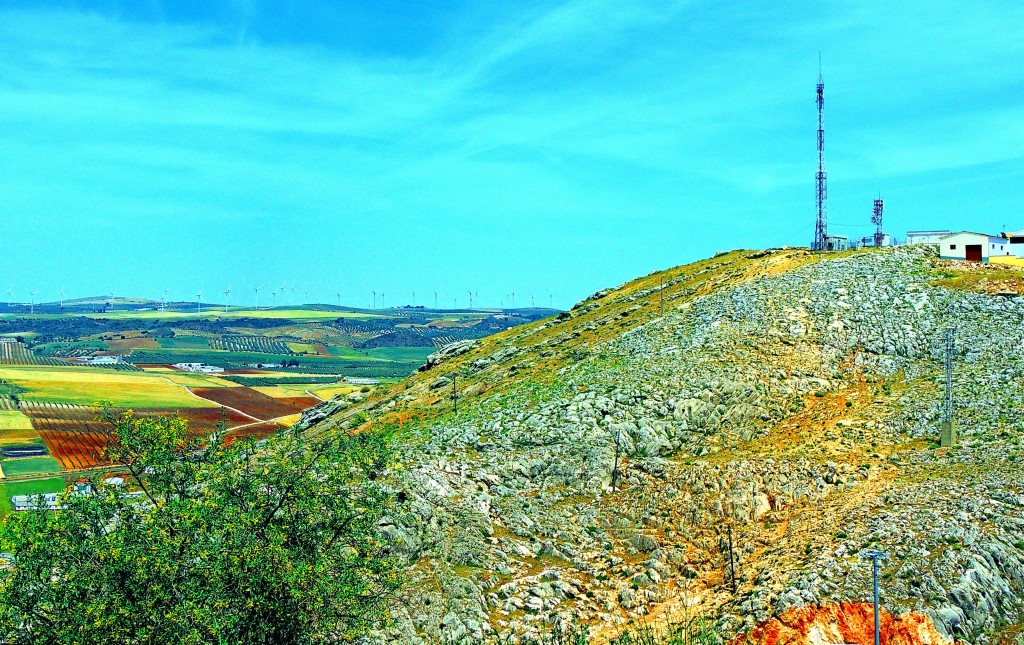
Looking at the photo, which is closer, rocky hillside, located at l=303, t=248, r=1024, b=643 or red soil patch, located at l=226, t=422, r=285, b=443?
rocky hillside, located at l=303, t=248, r=1024, b=643

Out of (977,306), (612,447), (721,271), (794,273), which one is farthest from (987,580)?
(721,271)

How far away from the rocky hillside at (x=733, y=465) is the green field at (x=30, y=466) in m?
90.2

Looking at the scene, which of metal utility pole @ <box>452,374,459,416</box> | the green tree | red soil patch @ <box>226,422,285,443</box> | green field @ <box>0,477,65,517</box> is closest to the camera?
the green tree

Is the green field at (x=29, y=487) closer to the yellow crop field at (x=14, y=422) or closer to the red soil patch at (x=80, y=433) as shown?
the red soil patch at (x=80, y=433)

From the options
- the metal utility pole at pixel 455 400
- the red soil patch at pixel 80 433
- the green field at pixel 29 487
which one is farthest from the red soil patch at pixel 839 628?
the red soil patch at pixel 80 433

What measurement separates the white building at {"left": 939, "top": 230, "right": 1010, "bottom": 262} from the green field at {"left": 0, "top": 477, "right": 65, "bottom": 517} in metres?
115

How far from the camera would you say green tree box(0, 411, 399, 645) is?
30781mm

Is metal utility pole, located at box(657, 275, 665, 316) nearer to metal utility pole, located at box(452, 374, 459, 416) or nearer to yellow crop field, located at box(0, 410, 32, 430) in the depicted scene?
metal utility pole, located at box(452, 374, 459, 416)

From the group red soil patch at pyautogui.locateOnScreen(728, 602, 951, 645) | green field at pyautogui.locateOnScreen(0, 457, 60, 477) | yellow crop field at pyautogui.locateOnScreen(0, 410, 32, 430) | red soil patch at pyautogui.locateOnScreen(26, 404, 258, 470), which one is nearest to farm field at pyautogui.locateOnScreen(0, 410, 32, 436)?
yellow crop field at pyautogui.locateOnScreen(0, 410, 32, 430)

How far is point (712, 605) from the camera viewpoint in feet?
143

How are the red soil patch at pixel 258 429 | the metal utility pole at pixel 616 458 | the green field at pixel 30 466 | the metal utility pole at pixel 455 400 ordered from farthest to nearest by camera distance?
the red soil patch at pixel 258 429 → the green field at pixel 30 466 → the metal utility pole at pixel 455 400 → the metal utility pole at pixel 616 458

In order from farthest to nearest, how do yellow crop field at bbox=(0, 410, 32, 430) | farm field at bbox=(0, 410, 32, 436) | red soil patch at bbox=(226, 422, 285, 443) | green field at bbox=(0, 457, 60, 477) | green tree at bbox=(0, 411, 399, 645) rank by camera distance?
1. yellow crop field at bbox=(0, 410, 32, 430)
2. farm field at bbox=(0, 410, 32, 436)
3. red soil patch at bbox=(226, 422, 285, 443)
4. green field at bbox=(0, 457, 60, 477)
5. green tree at bbox=(0, 411, 399, 645)

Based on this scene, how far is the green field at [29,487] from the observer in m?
125

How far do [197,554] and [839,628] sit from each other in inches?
1094
